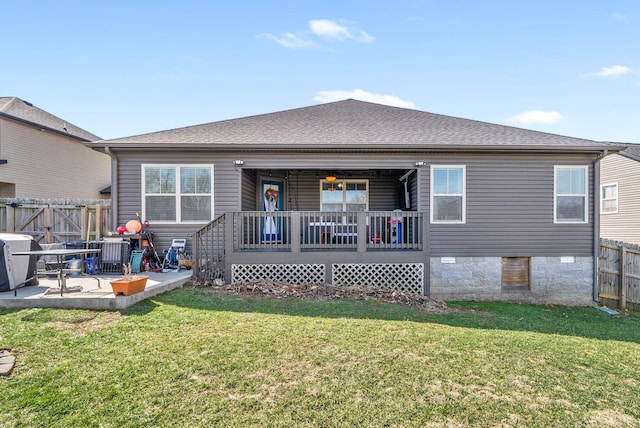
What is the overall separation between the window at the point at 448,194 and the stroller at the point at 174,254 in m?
6.42

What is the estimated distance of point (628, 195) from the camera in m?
12.1

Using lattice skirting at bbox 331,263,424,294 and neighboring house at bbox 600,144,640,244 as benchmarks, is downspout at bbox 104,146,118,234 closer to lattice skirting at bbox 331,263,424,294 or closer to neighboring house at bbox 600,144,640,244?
lattice skirting at bbox 331,263,424,294

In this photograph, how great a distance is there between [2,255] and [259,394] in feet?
17.3

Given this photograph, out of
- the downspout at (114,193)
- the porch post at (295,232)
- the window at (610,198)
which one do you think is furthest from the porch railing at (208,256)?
the window at (610,198)

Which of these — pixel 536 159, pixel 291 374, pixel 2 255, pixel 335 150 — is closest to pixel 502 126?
pixel 536 159

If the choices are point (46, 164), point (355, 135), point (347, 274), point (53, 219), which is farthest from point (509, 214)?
point (46, 164)

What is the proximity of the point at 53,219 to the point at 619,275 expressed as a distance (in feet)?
49.4

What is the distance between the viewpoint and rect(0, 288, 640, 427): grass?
2.40 metres

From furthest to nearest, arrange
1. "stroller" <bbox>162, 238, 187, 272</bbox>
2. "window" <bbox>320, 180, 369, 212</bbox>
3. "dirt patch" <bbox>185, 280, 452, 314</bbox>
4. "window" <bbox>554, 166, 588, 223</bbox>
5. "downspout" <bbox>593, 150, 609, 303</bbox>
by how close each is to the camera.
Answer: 1. "window" <bbox>320, 180, 369, 212</bbox>
2. "window" <bbox>554, 166, 588, 223</bbox>
3. "downspout" <bbox>593, 150, 609, 303</bbox>
4. "stroller" <bbox>162, 238, 187, 272</bbox>
5. "dirt patch" <bbox>185, 280, 452, 314</bbox>

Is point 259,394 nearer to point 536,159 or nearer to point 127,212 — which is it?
point 127,212

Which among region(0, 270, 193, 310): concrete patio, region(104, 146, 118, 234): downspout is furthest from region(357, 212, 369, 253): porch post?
region(104, 146, 118, 234): downspout

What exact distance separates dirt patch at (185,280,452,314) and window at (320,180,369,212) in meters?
3.69

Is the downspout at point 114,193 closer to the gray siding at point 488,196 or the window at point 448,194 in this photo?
the gray siding at point 488,196

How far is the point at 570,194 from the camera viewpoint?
7.97 metres
